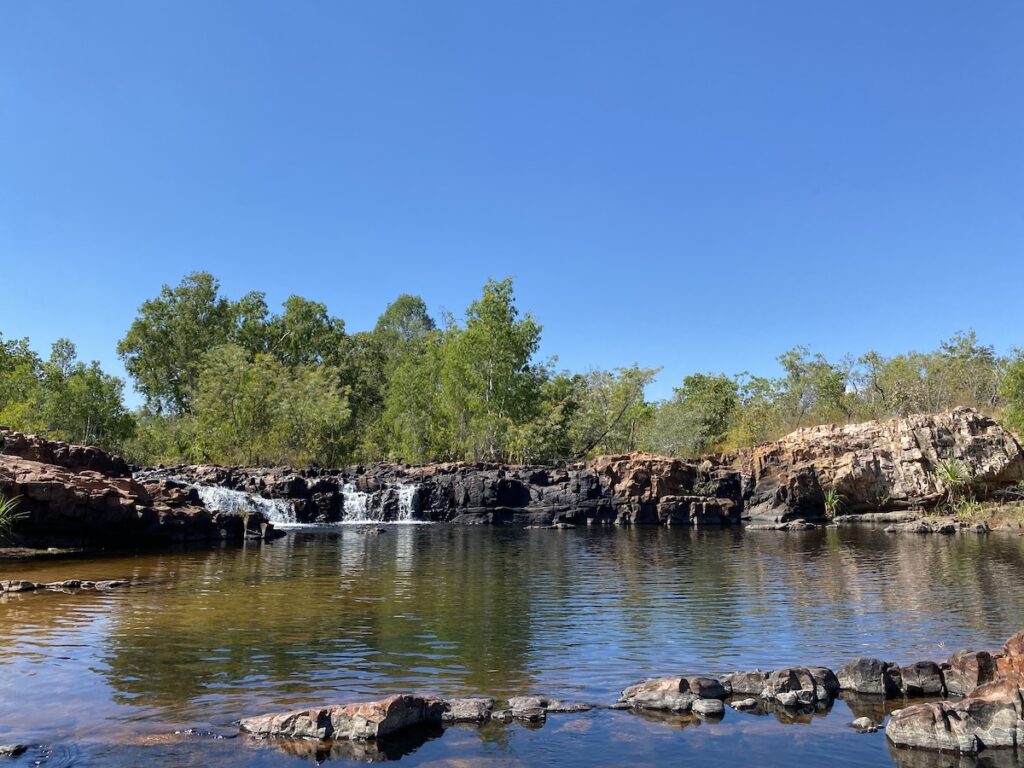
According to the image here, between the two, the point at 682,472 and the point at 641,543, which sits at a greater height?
the point at 682,472

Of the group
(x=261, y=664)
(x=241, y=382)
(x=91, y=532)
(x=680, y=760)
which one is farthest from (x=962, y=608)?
(x=241, y=382)

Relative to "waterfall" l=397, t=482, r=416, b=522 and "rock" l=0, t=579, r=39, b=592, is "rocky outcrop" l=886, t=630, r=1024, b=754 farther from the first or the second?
"waterfall" l=397, t=482, r=416, b=522

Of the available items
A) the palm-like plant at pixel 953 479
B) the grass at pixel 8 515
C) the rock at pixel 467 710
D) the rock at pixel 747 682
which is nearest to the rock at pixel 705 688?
the rock at pixel 747 682

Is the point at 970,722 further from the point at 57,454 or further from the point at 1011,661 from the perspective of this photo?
the point at 57,454

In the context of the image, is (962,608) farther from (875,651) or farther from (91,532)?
(91,532)

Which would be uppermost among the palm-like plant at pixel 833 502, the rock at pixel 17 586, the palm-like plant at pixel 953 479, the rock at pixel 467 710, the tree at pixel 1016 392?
the tree at pixel 1016 392

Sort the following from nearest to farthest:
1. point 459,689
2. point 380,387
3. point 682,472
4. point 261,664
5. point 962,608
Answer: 1. point 459,689
2. point 261,664
3. point 962,608
4. point 682,472
5. point 380,387

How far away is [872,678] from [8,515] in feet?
99.5

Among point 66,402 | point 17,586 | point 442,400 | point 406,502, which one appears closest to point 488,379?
point 442,400

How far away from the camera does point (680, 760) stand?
8.73 m

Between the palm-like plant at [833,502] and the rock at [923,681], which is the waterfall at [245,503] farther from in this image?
the rock at [923,681]

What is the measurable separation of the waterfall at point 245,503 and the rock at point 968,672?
4177cm

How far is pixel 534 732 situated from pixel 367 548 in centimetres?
2573

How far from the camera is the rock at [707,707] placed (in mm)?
10133
